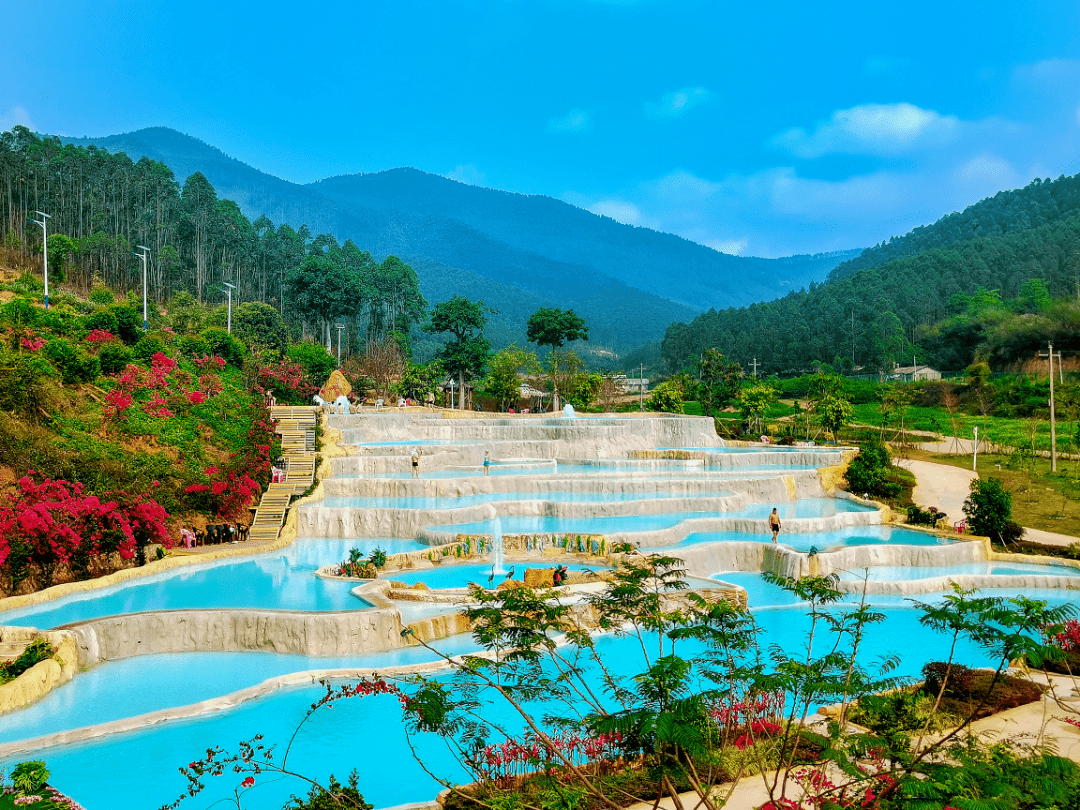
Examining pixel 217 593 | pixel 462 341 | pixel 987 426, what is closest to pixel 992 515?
pixel 217 593

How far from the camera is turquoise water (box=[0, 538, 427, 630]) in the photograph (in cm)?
1416

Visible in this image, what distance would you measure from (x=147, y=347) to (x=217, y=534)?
1129 cm

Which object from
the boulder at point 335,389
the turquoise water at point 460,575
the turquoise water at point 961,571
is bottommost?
the turquoise water at point 961,571

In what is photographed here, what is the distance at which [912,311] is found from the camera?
9331 cm

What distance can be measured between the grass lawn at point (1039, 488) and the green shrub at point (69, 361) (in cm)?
2714

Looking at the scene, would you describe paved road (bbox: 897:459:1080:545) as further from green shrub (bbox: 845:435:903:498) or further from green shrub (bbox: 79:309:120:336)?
green shrub (bbox: 79:309:120:336)

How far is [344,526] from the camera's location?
2111cm

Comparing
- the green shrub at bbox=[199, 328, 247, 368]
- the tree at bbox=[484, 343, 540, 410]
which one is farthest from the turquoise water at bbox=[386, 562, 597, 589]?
the tree at bbox=[484, 343, 540, 410]

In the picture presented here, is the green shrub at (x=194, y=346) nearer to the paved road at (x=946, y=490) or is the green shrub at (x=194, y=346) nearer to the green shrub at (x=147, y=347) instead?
the green shrub at (x=147, y=347)

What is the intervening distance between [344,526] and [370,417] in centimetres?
1363

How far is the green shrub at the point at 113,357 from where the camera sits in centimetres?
2506

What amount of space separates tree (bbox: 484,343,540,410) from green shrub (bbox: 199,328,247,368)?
1696 centimetres

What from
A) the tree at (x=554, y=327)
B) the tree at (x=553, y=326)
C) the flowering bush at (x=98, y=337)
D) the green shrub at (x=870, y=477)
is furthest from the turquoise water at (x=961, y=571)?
the tree at (x=553, y=326)

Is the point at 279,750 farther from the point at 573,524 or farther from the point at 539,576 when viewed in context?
the point at 573,524
